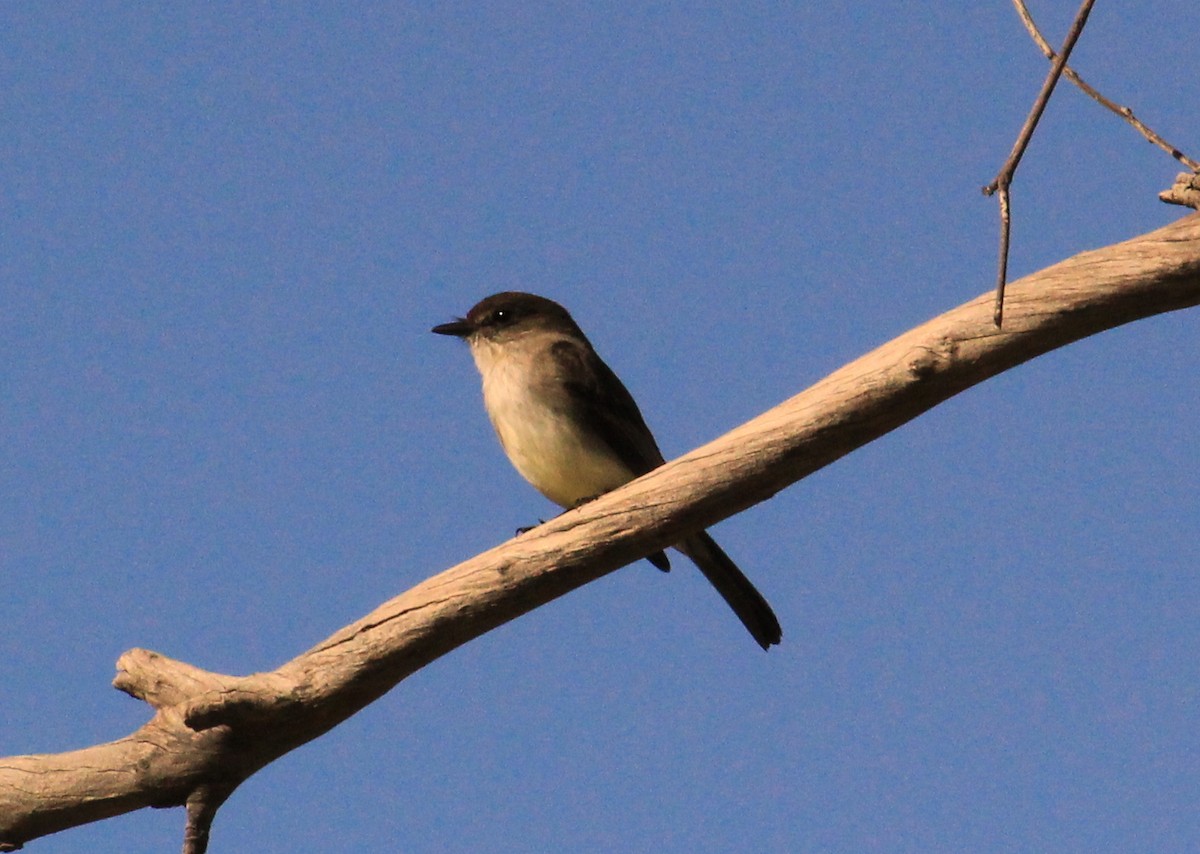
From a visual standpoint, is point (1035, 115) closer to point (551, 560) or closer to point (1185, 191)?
point (1185, 191)

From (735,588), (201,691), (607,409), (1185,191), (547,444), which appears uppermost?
(607,409)

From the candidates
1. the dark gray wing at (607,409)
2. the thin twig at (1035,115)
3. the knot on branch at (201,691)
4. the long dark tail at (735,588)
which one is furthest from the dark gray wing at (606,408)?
the thin twig at (1035,115)

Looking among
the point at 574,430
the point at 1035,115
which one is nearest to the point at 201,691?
the point at 574,430

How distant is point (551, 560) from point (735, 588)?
1939 millimetres

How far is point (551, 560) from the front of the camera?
6188 millimetres

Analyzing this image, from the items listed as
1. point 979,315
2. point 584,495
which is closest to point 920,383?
point 979,315

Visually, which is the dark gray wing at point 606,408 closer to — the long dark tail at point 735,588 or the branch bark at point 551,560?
the long dark tail at point 735,588

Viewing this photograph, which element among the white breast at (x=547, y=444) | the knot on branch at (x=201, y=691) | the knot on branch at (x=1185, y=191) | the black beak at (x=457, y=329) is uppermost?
the black beak at (x=457, y=329)

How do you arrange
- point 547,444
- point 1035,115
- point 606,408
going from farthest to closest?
point 606,408 → point 547,444 → point 1035,115

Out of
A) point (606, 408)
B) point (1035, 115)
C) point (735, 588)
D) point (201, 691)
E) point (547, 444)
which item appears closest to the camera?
point (1035, 115)

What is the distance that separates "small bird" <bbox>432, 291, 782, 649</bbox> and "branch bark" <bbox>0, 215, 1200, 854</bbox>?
5.48 ft

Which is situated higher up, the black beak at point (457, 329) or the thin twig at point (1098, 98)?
the black beak at point (457, 329)

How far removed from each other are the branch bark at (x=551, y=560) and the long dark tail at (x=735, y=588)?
165 centimetres

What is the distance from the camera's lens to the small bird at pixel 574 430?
25.9 ft
